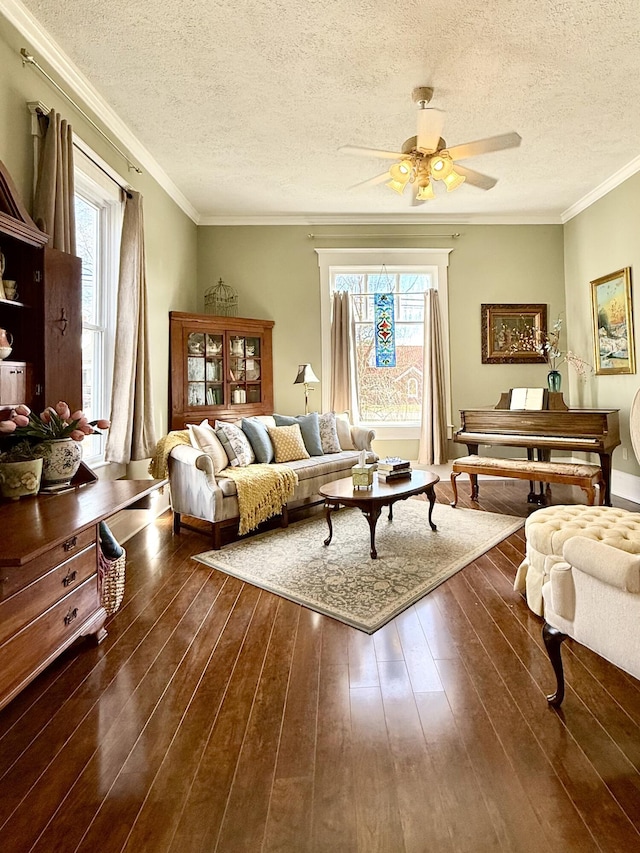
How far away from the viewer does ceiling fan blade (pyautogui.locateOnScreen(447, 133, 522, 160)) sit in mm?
2888

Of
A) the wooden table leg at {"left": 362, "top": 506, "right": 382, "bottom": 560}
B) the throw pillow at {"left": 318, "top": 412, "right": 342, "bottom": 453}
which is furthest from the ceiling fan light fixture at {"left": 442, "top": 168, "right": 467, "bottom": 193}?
the throw pillow at {"left": 318, "top": 412, "right": 342, "bottom": 453}

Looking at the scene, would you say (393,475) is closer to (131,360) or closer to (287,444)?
(287,444)

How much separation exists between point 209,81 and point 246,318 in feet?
8.94

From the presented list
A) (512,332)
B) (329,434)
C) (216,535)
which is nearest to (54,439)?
(216,535)

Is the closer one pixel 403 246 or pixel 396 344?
pixel 403 246

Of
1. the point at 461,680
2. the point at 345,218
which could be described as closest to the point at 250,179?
the point at 345,218

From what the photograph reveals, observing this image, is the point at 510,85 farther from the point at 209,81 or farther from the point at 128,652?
the point at 128,652

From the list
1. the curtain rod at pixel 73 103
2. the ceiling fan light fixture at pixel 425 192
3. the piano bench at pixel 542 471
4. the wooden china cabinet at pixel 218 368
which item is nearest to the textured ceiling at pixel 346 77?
the curtain rod at pixel 73 103

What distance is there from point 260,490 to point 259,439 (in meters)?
0.73

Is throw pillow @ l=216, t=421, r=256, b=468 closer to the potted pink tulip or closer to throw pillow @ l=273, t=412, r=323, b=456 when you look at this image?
throw pillow @ l=273, t=412, r=323, b=456

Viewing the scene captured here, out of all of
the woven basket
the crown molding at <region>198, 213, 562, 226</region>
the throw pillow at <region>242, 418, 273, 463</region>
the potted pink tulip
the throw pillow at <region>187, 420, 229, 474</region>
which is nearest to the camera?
A: the potted pink tulip

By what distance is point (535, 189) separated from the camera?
5227 millimetres

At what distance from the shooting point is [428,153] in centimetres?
321

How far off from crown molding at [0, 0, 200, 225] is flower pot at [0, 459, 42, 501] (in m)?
2.34
